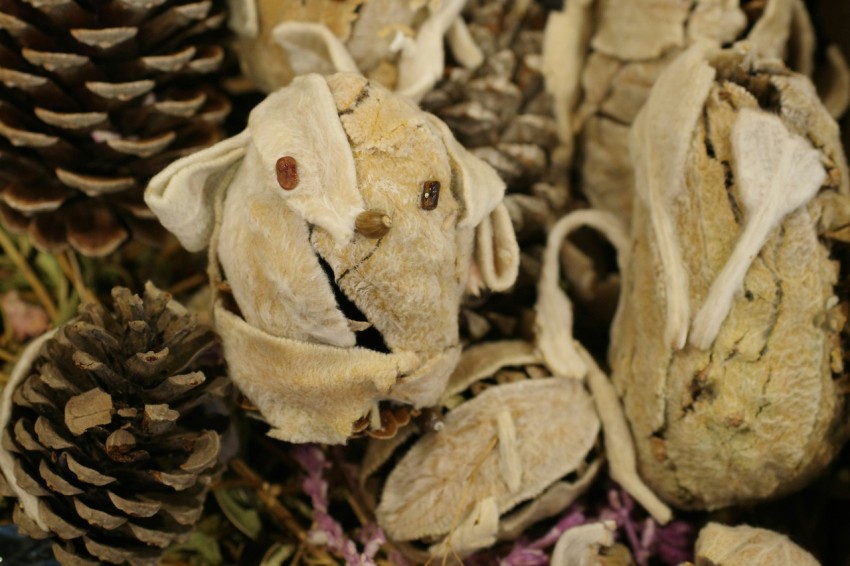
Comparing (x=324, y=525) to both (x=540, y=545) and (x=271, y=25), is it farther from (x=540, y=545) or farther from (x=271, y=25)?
(x=271, y=25)

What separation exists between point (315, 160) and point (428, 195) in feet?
0.26

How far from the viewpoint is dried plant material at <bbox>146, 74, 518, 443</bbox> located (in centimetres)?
58

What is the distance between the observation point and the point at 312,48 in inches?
31.7

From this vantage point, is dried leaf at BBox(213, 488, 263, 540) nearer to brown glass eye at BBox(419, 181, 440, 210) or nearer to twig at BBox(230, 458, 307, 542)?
twig at BBox(230, 458, 307, 542)

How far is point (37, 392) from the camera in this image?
2.17 feet

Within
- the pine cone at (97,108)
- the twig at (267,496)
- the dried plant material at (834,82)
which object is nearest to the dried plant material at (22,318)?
the pine cone at (97,108)

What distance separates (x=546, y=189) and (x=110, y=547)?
0.53 metres

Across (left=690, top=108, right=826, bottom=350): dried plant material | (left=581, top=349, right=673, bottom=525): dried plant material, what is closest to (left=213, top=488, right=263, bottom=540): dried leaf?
(left=581, top=349, right=673, bottom=525): dried plant material

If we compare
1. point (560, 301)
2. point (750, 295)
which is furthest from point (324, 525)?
point (750, 295)

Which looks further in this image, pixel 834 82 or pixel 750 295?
pixel 834 82

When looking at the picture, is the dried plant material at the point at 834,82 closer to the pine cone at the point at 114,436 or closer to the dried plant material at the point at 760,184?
the dried plant material at the point at 760,184

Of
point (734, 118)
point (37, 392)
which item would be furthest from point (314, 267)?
point (734, 118)

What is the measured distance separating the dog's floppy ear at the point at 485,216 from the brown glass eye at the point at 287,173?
0.12 m

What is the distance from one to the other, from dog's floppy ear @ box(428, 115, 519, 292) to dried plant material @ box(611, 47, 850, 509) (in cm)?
13
